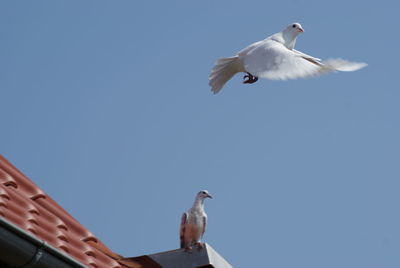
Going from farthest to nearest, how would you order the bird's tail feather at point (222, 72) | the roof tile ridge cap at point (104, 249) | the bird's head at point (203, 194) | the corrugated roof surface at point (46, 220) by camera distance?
the bird's tail feather at point (222, 72), the bird's head at point (203, 194), the roof tile ridge cap at point (104, 249), the corrugated roof surface at point (46, 220)

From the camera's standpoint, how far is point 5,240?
4.25 m

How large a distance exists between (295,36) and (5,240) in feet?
25.2

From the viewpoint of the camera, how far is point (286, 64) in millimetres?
9562

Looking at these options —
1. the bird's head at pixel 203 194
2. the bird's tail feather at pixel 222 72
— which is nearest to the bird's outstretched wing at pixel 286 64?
the bird's tail feather at pixel 222 72

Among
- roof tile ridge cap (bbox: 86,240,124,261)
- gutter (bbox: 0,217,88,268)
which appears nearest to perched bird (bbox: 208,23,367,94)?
roof tile ridge cap (bbox: 86,240,124,261)

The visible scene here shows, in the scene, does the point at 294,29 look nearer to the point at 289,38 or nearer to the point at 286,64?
the point at 289,38

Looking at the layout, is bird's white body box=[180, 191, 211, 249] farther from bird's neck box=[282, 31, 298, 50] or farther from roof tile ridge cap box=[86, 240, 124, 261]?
bird's neck box=[282, 31, 298, 50]

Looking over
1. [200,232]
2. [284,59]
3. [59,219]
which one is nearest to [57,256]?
[59,219]

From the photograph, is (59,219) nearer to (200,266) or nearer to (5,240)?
(200,266)

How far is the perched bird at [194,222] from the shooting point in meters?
7.08

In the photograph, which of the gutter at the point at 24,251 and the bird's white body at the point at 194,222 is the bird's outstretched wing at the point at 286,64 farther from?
the gutter at the point at 24,251

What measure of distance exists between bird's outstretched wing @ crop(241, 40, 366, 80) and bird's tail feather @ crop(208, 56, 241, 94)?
0.49m

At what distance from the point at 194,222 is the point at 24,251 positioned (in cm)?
337

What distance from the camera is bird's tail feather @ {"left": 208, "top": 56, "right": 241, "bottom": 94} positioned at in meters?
10.8
